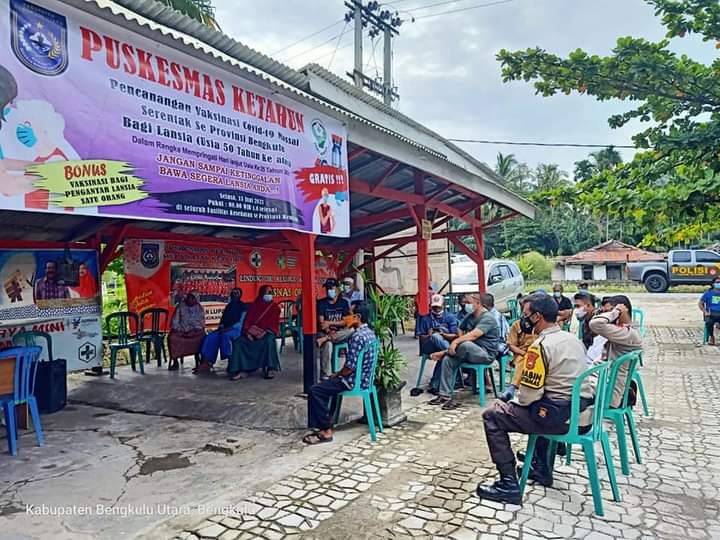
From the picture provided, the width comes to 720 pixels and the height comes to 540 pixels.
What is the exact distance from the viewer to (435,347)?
671cm

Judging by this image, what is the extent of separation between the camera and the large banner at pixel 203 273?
8914 mm

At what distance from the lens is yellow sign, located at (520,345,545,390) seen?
3260 mm

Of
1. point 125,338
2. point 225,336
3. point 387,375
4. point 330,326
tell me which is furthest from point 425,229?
point 125,338

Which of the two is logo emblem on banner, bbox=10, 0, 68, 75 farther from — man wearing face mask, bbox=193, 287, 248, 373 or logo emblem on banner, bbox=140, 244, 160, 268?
logo emblem on banner, bbox=140, 244, 160, 268

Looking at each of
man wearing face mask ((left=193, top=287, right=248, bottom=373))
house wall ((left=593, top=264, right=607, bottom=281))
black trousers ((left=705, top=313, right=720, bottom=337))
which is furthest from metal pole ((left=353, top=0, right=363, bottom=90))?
house wall ((left=593, top=264, right=607, bottom=281))

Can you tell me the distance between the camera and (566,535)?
296 centimetres

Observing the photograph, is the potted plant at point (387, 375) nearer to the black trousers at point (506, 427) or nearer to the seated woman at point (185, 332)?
the black trousers at point (506, 427)

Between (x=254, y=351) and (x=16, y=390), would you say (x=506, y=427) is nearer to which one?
(x=16, y=390)

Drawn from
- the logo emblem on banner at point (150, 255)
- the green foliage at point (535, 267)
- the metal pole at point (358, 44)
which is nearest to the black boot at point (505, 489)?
the logo emblem on banner at point (150, 255)

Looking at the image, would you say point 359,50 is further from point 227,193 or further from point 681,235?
point 227,193

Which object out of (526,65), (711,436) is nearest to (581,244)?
(526,65)

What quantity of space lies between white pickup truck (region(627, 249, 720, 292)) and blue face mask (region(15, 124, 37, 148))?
25574 millimetres

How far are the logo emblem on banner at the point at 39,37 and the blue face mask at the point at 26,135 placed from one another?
1.18 feet

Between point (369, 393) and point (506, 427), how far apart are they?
5.29 feet
